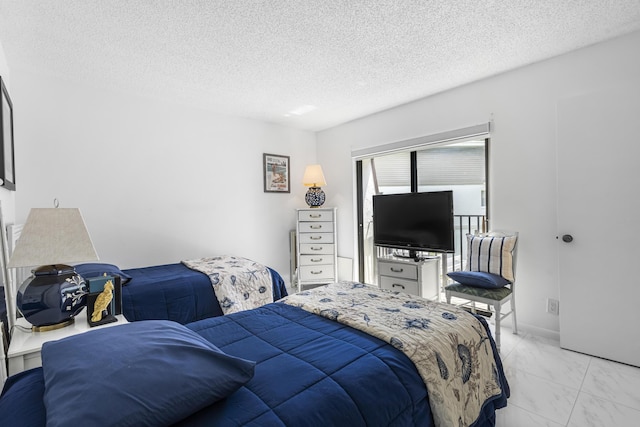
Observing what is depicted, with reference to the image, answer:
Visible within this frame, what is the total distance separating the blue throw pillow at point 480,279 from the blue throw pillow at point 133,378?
2.19m

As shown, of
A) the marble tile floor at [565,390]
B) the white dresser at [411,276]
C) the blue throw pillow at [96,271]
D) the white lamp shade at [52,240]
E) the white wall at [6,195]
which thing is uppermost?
the white wall at [6,195]

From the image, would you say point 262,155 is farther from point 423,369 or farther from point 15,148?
point 423,369

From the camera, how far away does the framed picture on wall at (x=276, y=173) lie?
4234 mm

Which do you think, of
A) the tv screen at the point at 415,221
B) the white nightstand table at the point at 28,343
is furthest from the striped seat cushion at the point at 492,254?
the white nightstand table at the point at 28,343

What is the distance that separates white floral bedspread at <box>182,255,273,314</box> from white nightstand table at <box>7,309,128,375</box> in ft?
3.69

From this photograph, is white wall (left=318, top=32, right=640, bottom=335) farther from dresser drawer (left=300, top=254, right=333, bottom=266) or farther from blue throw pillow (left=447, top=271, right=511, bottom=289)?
dresser drawer (left=300, top=254, right=333, bottom=266)

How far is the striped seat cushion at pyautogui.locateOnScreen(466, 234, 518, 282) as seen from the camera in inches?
101

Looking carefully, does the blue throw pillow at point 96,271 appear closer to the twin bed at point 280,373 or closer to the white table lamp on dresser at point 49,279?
the white table lamp on dresser at point 49,279

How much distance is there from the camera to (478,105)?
9.82 feet

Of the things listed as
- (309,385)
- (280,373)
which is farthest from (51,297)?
(309,385)

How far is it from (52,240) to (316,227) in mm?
2987

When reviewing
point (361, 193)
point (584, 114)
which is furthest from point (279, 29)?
point (361, 193)

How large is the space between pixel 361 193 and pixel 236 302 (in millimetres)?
2383

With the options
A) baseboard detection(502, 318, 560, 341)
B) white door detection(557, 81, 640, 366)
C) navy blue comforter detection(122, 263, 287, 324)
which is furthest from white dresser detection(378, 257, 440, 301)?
navy blue comforter detection(122, 263, 287, 324)
